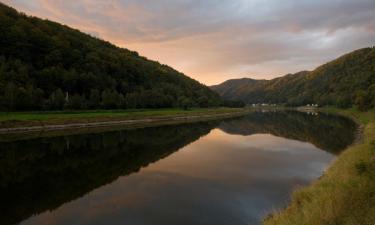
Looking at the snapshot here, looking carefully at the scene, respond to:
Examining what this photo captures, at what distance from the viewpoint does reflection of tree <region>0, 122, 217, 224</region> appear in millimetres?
19094

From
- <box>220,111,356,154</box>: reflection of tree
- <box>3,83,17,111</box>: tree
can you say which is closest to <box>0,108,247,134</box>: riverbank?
<box>3,83,17,111</box>: tree

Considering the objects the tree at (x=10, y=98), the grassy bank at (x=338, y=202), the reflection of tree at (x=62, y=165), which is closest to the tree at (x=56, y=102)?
the tree at (x=10, y=98)

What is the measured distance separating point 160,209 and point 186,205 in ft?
5.24

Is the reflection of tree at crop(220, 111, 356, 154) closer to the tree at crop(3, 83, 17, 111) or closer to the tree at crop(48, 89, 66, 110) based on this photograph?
the tree at crop(48, 89, 66, 110)

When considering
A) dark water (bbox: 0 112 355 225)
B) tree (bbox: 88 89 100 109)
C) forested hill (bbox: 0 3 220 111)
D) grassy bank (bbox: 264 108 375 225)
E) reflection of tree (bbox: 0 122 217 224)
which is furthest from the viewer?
tree (bbox: 88 89 100 109)

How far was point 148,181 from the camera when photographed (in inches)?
948

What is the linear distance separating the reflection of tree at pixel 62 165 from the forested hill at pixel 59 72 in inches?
1158

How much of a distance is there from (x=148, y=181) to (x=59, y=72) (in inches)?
3557

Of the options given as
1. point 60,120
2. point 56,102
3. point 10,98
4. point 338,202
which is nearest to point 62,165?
point 338,202

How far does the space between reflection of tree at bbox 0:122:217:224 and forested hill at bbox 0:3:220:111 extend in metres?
29.4

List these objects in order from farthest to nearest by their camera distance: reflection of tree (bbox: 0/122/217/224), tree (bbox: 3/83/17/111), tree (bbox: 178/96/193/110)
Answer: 1. tree (bbox: 178/96/193/110)
2. tree (bbox: 3/83/17/111)
3. reflection of tree (bbox: 0/122/217/224)

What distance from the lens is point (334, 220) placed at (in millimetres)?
11219

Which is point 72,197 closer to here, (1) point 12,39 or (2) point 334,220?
(2) point 334,220

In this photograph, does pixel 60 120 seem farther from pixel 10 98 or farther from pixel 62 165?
pixel 62 165
